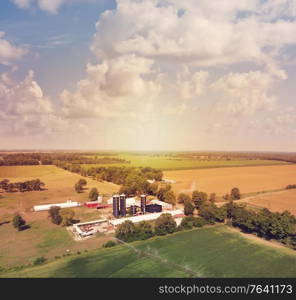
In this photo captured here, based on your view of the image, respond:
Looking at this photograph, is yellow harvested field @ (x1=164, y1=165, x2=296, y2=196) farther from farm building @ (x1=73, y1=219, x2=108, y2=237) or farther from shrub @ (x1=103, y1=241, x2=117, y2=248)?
shrub @ (x1=103, y1=241, x2=117, y2=248)

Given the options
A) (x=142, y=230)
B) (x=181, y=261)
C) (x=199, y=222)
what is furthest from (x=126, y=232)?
(x=199, y=222)

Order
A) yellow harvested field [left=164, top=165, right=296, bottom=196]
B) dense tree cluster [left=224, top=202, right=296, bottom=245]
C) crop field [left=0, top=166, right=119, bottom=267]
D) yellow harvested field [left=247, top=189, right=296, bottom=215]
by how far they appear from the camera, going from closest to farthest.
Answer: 1. crop field [left=0, top=166, right=119, bottom=267]
2. dense tree cluster [left=224, top=202, right=296, bottom=245]
3. yellow harvested field [left=247, top=189, right=296, bottom=215]
4. yellow harvested field [left=164, top=165, right=296, bottom=196]

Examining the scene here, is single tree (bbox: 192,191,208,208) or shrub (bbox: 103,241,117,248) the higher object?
single tree (bbox: 192,191,208,208)

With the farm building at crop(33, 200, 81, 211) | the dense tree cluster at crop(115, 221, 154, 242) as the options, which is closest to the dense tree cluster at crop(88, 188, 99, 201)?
the farm building at crop(33, 200, 81, 211)
